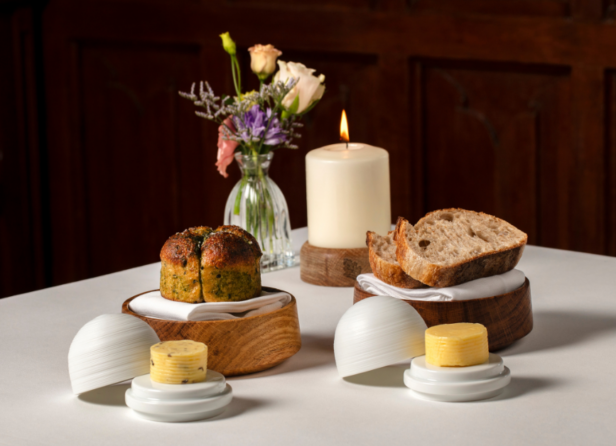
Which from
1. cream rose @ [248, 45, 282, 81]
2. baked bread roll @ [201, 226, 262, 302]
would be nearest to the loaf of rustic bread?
baked bread roll @ [201, 226, 262, 302]

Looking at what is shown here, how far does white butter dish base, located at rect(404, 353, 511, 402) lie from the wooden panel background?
1795 mm

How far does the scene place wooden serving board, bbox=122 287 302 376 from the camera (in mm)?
727

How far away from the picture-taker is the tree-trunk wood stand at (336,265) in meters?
1.10

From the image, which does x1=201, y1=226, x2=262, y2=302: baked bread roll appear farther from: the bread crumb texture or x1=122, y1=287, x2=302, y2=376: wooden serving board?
the bread crumb texture

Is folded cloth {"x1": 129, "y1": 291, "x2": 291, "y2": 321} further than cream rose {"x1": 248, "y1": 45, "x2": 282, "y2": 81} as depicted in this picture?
No

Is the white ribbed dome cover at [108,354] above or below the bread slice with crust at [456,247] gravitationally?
below

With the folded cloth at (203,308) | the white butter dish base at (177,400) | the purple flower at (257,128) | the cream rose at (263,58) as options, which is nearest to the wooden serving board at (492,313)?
the folded cloth at (203,308)

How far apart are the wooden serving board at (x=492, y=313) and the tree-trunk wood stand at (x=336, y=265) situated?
0.91 ft

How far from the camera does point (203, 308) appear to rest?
736 millimetres

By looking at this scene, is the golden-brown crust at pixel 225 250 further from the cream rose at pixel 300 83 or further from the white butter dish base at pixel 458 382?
the cream rose at pixel 300 83

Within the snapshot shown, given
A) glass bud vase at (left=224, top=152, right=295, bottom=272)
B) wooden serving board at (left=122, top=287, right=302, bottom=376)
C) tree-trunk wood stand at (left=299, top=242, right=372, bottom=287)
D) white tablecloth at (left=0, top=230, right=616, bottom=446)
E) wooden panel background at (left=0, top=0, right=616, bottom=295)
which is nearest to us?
white tablecloth at (left=0, top=230, right=616, bottom=446)

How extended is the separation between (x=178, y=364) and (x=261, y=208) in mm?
600

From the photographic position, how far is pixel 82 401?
696 millimetres

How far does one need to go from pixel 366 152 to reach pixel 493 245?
0.31m
